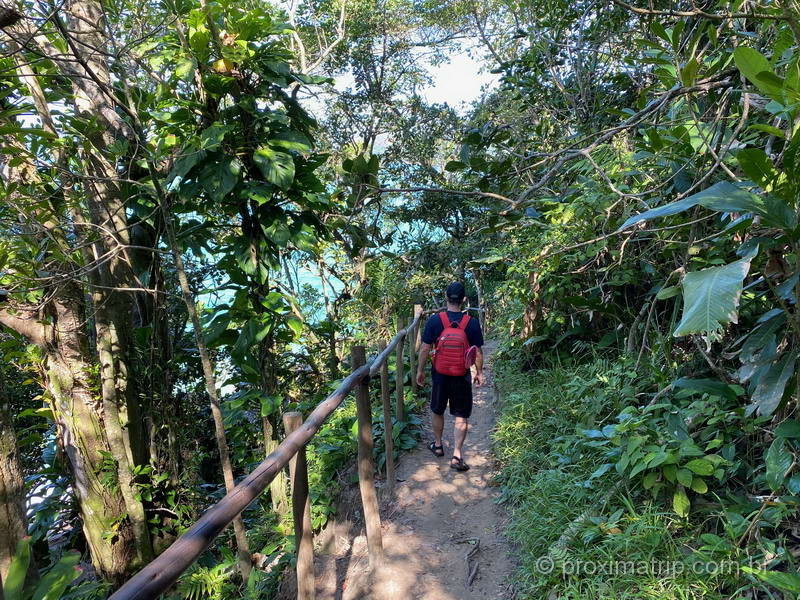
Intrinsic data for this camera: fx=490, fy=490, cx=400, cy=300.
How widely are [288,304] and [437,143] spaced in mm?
7702

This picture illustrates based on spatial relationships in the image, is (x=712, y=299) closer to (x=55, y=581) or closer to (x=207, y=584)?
(x=55, y=581)

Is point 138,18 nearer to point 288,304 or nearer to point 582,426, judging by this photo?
point 288,304

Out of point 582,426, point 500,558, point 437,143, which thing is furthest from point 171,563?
point 437,143

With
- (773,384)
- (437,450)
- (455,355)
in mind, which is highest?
(773,384)

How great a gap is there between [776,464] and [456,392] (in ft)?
8.28

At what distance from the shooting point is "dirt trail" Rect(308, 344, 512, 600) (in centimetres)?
294

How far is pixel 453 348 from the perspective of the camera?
4.07 metres

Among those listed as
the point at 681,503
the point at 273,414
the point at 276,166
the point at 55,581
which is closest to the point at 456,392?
the point at 273,414

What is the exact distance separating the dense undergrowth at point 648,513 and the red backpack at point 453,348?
0.95 metres

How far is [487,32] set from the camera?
34.8 ft

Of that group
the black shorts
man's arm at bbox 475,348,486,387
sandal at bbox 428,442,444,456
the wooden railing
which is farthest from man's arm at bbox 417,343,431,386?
sandal at bbox 428,442,444,456

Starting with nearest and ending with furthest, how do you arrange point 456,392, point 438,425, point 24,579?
point 24,579 < point 456,392 < point 438,425

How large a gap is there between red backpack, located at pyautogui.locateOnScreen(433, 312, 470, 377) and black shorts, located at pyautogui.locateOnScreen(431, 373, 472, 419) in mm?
78

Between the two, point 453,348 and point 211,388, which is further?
point 453,348
